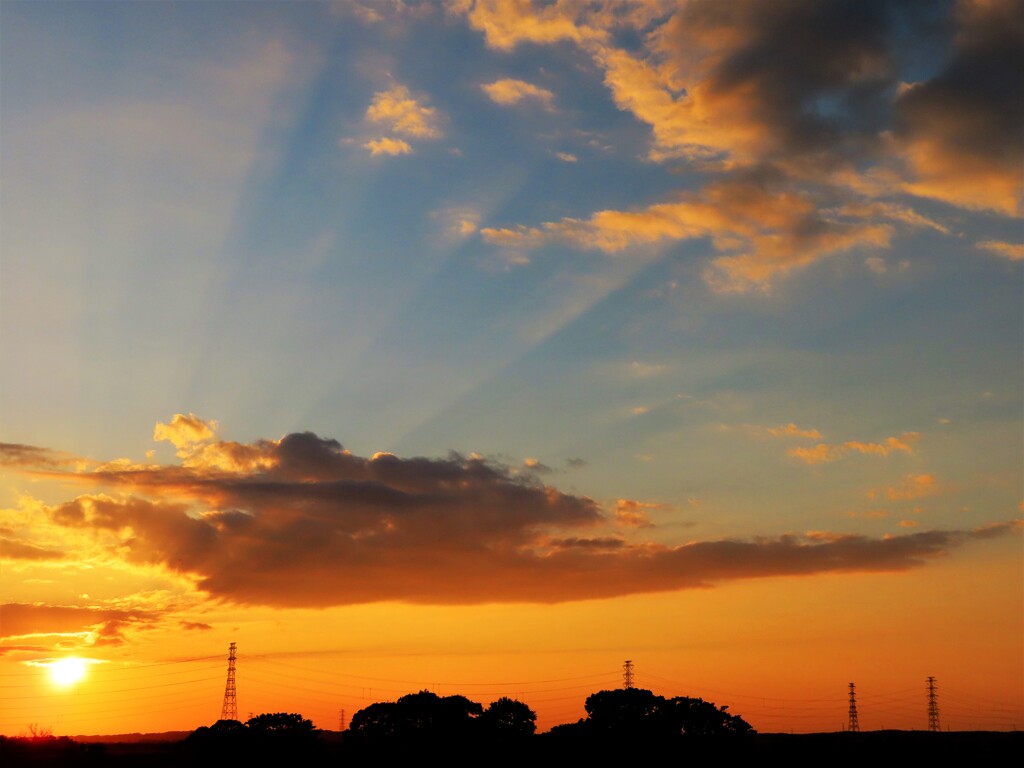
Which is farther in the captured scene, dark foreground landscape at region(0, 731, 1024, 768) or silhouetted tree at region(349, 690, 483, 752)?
silhouetted tree at region(349, 690, 483, 752)

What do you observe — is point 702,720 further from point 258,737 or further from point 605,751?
point 258,737

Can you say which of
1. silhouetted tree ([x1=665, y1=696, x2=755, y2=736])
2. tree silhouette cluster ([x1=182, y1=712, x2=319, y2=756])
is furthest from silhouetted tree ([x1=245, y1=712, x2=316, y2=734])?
silhouetted tree ([x1=665, y1=696, x2=755, y2=736])

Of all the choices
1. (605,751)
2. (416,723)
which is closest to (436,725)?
(416,723)

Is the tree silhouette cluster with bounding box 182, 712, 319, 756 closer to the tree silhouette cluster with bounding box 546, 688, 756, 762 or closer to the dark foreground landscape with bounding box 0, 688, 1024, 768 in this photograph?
the dark foreground landscape with bounding box 0, 688, 1024, 768

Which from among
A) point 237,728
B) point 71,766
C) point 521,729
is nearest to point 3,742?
point 71,766

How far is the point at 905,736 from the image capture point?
175875mm

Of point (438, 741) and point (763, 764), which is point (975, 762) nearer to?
point (763, 764)

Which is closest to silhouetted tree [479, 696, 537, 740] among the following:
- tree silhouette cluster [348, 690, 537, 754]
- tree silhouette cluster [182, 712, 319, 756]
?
tree silhouette cluster [348, 690, 537, 754]

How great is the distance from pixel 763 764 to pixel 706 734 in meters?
9.78

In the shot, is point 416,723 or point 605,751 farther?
point 416,723

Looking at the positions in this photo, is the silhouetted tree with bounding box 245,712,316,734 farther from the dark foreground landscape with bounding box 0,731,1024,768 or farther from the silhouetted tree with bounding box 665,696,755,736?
the silhouetted tree with bounding box 665,696,755,736

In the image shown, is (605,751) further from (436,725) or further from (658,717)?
(436,725)

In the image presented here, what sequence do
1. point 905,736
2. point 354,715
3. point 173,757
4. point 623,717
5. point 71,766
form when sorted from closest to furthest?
point 71,766, point 173,757, point 623,717, point 354,715, point 905,736

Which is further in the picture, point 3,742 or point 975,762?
point 975,762
